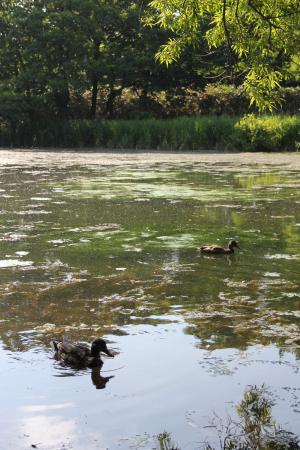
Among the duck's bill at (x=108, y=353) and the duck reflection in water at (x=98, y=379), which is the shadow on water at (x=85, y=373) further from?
the duck's bill at (x=108, y=353)

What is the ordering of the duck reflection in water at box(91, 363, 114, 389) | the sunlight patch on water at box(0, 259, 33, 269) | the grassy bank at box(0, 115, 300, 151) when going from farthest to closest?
the grassy bank at box(0, 115, 300, 151)
the sunlight patch on water at box(0, 259, 33, 269)
the duck reflection in water at box(91, 363, 114, 389)

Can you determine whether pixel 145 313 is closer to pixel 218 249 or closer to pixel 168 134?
pixel 218 249

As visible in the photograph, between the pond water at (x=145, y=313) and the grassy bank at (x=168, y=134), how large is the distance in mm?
12600

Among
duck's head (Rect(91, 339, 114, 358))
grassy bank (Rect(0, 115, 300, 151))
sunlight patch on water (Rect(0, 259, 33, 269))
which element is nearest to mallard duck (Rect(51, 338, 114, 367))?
duck's head (Rect(91, 339, 114, 358))

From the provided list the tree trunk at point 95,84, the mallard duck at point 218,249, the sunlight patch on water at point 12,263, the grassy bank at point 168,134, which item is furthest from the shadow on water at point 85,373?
the tree trunk at point 95,84

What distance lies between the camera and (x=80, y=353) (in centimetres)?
469

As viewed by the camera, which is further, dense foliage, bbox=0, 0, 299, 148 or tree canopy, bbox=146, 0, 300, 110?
dense foliage, bbox=0, 0, 299, 148

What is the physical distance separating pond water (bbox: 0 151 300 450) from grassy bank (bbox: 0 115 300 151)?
12.6 m

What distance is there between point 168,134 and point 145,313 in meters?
23.7

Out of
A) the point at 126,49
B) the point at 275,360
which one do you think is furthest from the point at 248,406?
the point at 126,49

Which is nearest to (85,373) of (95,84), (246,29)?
(246,29)

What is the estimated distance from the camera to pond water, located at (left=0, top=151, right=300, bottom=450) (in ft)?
12.9

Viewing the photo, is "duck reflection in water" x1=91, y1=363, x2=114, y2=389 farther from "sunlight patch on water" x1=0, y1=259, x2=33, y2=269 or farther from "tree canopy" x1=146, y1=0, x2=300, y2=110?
"sunlight patch on water" x1=0, y1=259, x2=33, y2=269

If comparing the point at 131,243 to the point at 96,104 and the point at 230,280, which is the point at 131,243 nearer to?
the point at 230,280
